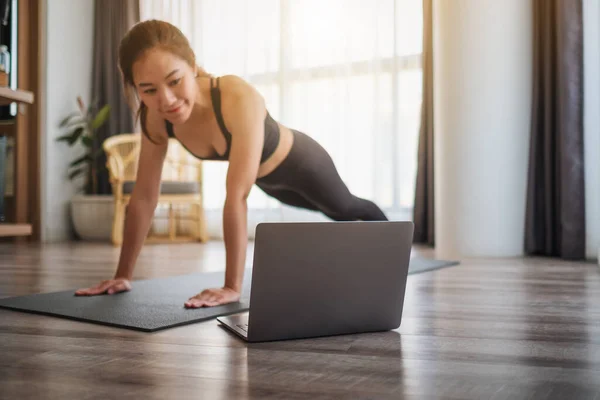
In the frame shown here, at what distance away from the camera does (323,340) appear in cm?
123

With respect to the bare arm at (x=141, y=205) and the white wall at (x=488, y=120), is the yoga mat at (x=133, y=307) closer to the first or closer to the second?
the bare arm at (x=141, y=205)

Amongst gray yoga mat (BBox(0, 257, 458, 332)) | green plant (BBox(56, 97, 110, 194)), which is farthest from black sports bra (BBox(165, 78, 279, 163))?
green plant (BBox(56, 97, 110, 194))

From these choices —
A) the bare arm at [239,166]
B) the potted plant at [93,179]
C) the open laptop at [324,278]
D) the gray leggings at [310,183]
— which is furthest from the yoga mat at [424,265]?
the potted plant at [93,179]

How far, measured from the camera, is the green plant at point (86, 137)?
196 inches

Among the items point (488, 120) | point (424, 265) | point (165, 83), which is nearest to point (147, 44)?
point (165, 83)

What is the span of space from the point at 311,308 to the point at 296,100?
370 cm

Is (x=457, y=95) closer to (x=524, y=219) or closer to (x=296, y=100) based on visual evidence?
(x=524, y=219)

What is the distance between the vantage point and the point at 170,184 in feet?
14.5

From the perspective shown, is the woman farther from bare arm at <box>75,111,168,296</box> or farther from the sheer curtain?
the sheer curtain

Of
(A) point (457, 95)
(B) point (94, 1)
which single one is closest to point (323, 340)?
(A) point (457, 95)

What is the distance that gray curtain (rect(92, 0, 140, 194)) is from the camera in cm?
531

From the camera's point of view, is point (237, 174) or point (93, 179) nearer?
point (237, 174)

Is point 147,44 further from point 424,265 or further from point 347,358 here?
point 424,265

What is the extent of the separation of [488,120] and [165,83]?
6.70 ft
